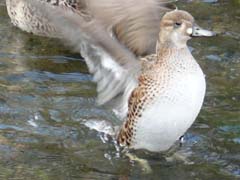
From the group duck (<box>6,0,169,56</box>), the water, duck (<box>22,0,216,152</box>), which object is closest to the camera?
duck (<box>22,0,216,152</box>)

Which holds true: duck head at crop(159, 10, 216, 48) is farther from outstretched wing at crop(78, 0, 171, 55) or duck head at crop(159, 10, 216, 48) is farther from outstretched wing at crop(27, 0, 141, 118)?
outstretched wing at crop(27, 0, 141, 118)

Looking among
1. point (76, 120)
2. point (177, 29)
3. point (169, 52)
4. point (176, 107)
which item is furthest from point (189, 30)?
point (76, 120)

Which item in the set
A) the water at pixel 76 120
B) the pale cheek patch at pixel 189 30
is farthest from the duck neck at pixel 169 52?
the water at pixel 76 120

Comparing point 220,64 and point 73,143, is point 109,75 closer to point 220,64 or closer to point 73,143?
point 73,143

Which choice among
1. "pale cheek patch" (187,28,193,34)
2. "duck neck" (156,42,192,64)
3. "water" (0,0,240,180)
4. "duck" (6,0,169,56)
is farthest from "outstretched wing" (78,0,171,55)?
"water" (0,0,240,180)

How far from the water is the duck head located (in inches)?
39.9

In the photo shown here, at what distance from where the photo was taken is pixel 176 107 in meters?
7.20

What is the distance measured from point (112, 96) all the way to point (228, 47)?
301 cm

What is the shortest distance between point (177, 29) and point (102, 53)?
70 cm

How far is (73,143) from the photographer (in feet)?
26.0

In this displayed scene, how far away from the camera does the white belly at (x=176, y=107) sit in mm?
7191

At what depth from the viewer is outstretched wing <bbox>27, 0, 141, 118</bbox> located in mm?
7000

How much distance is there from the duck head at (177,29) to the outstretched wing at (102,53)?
0.33 m

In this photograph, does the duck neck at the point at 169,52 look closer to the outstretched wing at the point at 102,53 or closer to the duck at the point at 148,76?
the duck at the point at 148,76
